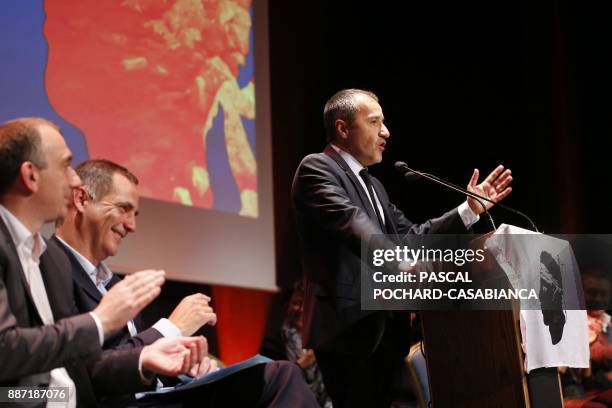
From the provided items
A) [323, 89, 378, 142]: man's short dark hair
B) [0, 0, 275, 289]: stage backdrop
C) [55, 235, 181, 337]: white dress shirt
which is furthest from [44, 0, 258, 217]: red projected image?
[55, 235, 181, 337]: white dress shirt

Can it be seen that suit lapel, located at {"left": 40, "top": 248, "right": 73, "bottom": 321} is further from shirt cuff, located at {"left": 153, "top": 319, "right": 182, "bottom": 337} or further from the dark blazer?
shirt cuff, located at {"left": 153, "top": 319, "right": 182, "bottom": 337}

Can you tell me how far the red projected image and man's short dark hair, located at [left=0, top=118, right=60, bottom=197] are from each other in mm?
2003

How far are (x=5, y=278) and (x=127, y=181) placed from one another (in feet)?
3.41

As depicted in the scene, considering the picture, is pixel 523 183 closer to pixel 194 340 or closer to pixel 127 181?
pixel 127 181

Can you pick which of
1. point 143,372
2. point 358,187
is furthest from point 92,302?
point 358,187

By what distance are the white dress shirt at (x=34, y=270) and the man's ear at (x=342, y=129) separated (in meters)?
1.57

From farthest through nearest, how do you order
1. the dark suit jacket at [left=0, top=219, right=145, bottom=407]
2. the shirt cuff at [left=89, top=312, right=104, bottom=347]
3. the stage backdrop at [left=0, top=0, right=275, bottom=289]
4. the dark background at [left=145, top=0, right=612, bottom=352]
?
the dark background at [left=145, top=0, right=612, bottom=352] < the stage backdrop at [left=0, top=0, right=275, bottom=289] < the shirt cuff at [left=89, top=312, right=104, bottom=347] < the dark suit jacket at [left=0, top=219, right=145, bottom=407]

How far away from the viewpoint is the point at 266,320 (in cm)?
627

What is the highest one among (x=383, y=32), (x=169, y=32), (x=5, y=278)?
(x=383, y=32)

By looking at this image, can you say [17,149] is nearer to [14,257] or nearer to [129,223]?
[14,257]

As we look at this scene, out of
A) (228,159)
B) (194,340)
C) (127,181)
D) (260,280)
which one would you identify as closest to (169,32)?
(228,159)

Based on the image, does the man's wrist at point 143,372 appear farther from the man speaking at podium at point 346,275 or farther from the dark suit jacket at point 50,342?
the man speaking at podium at point 346,275

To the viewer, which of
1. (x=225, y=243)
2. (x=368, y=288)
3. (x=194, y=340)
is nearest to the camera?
(x=194, y=340)

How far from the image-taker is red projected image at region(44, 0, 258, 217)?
3.79 metres
